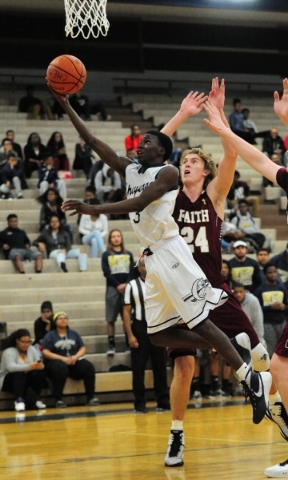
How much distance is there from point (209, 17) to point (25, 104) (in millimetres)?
6527

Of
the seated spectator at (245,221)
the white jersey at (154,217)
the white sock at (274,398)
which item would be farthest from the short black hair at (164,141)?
the seated spectator at (245,221)

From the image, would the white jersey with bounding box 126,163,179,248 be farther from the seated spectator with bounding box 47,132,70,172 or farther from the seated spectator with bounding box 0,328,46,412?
the seated spectator with bounding box 47,132,70,172

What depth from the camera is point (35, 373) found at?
510 inches

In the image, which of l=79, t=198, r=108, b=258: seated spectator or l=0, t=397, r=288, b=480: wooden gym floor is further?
l=79, t=198, r=108, b=258: seated spectator

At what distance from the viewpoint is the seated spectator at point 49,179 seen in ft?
58.7

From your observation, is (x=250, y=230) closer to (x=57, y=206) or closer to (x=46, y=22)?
(x=57, y=206)

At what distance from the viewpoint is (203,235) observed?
7.11 m

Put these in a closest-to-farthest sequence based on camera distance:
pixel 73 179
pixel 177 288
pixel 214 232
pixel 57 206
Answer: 1. pixel 177 288
2. pixel 214 232
3. pixel 57 206
4. pixel 73 179

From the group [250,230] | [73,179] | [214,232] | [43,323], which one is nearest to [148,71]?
[73,179]

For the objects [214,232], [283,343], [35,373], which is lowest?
[35,373]

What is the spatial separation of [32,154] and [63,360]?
7100mm

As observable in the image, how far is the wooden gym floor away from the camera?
6445mm

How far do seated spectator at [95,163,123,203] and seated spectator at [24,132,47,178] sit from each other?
55.3 inches

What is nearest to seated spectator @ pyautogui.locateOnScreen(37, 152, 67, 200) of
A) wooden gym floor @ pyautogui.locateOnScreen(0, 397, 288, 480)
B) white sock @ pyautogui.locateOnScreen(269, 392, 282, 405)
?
wooden gym floor @ pyautogui.locateOnScreen(0, 397, 288, 480)
